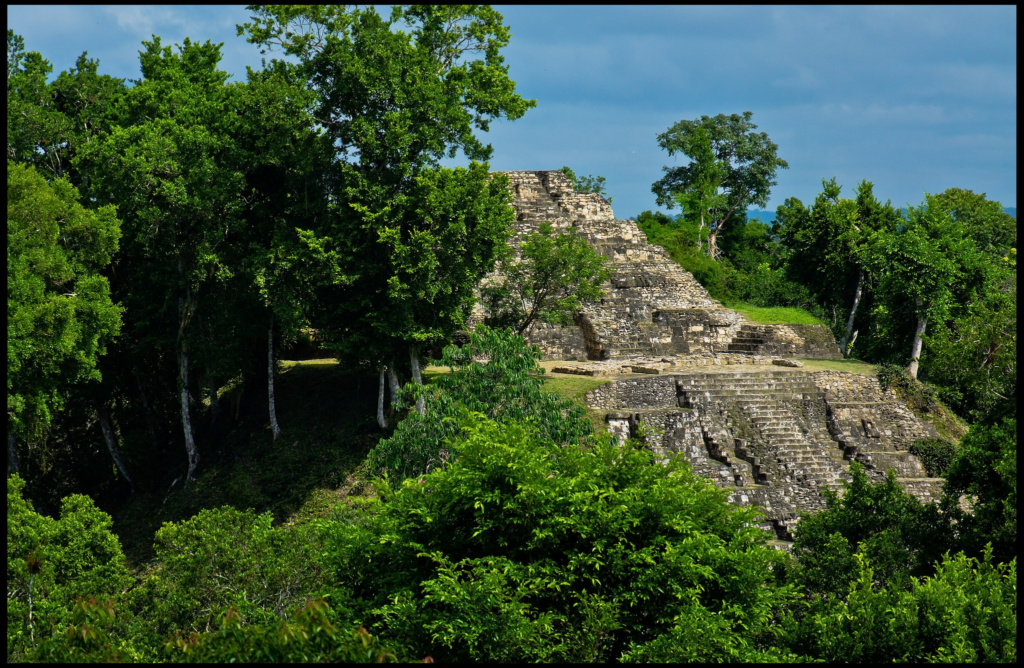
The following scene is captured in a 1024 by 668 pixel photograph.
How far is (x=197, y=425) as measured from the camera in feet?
71.5

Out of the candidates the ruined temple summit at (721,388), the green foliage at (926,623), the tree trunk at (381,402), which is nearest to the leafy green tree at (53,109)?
the tree trunk at (381,402)

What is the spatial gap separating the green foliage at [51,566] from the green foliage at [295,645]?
299 cm

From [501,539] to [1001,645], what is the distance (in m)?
4.29

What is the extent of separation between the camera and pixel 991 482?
1126 cm

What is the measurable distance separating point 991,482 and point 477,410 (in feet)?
19.4

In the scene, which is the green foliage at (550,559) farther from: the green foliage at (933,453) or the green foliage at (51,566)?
the green foliage at (933,453)

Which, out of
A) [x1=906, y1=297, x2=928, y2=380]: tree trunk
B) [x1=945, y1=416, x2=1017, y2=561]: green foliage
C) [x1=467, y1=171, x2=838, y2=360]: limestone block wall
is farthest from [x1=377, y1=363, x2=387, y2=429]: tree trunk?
[x1=906, y1=297, x2=928, y2=380]: tree trunk

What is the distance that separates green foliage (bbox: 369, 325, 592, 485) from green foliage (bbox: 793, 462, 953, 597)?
3199mm

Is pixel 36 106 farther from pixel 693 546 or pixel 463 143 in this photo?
pixel 693 546

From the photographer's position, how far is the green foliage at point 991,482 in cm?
1082

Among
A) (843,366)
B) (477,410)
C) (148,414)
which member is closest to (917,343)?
(843,366)

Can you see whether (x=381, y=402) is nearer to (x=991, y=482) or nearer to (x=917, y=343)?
(x=991, y=482)

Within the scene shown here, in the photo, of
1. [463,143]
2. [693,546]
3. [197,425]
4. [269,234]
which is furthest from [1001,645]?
[197,425]

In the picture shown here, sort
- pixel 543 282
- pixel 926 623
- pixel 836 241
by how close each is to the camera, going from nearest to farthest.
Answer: pixel 926 623, pixel 543 282, pixel 836 241
